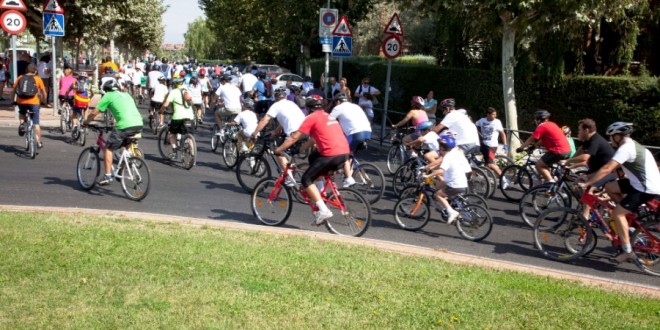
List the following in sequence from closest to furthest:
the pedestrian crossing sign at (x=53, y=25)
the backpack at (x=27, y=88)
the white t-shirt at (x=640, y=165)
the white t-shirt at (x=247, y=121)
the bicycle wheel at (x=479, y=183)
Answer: the white t-shirt at (x=640, y=165)
the bicycle wheel at (x=479, y=183)
the white t-shirt at (x=247, y=121)
the backpack at (x=27, y=88)
the pedestrian crossing sign at (x=53, y=25)

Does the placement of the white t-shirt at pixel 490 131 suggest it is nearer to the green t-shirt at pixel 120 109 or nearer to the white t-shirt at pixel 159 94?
the green t-shirt at pixel 120 109

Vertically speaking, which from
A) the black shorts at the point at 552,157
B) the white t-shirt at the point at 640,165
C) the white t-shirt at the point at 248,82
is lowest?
the black shorts at the point at 552,157

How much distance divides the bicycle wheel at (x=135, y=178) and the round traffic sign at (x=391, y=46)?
864cm

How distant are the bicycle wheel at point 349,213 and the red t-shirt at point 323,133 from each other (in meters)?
0.58

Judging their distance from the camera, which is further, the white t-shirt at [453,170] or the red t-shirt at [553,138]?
the red t-shirt at [553,138]

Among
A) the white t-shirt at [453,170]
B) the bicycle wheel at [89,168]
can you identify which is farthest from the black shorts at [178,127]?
the white t-shirt at [453,170]

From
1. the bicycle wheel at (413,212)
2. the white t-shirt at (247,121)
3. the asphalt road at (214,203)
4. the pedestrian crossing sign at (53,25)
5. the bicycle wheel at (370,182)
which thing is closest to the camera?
the asphalt road at (214,203)

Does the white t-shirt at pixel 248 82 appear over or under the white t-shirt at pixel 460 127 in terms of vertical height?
over

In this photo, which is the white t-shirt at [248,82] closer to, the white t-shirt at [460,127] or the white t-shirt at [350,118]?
A: the white t-shirt at [350,118]

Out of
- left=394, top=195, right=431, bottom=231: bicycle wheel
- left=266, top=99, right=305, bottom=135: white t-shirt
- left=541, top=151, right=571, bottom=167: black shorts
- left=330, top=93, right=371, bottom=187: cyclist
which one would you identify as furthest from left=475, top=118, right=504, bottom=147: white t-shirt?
left=394, top=195, right=431, bottom=231: bicycle wheel

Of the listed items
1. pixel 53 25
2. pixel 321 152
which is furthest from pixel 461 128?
pixel 53 25

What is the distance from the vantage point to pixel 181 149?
14.2 m

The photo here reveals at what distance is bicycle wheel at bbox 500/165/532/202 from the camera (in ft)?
42.4

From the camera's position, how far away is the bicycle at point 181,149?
45.7 feet
